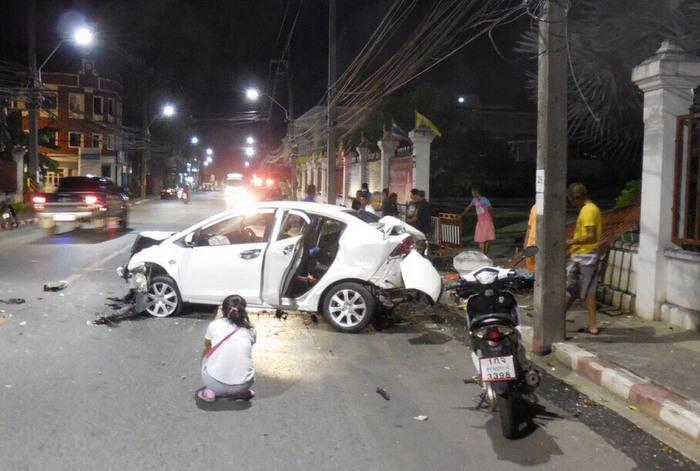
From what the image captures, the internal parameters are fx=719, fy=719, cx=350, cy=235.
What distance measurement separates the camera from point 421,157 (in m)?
21.5

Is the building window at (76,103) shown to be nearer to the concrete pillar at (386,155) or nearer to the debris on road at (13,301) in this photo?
the concrete pillar at (386,155)

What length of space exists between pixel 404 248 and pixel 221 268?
2.30 metres

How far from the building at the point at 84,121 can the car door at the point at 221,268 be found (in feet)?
186

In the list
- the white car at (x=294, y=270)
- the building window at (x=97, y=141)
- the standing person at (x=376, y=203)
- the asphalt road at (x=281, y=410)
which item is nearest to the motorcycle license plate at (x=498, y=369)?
the asphalt road at (x=281, y=410)

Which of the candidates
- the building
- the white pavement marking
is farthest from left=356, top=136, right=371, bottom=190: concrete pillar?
the building

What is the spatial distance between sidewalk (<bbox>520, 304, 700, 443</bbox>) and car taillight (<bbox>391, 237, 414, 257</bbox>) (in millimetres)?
1670

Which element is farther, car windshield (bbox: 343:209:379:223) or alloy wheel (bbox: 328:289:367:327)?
car windshield (bbox: 343:209:379:223)

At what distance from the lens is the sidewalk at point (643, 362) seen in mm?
5605

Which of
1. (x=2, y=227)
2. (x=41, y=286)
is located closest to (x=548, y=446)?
(x=41, y=286)

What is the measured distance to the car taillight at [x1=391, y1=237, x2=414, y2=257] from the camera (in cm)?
869

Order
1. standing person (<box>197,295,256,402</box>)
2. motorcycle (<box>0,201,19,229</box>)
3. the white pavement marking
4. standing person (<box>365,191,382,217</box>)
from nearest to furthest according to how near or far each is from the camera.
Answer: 1. standing person (<box>197,295,256,402</box>)
2. the white pavement marking
3. standing person (<box>365,191,382,217</box>)
4. motorcycle (<box>0,201,19,229</box>)

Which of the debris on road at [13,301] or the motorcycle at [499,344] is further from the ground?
the motorcycle at [499,344]

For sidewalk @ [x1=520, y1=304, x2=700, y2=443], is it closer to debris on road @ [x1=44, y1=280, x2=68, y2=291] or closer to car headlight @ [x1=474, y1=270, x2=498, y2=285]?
car headlight @ [x1=474, y1=270, x2=498, y2=285]

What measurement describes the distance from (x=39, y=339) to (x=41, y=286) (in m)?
3.83
